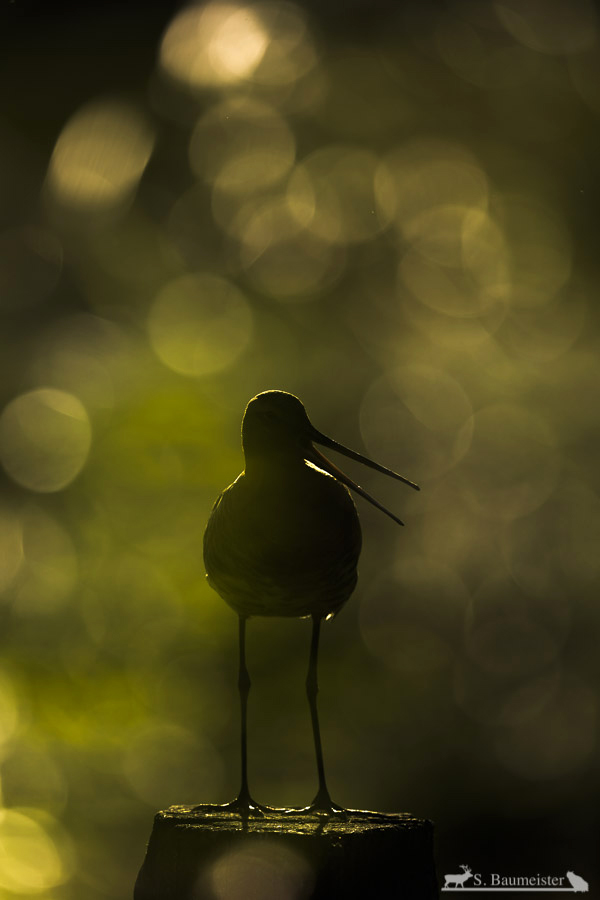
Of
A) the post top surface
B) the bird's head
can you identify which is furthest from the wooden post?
the bird's head

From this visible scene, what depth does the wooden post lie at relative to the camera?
5.23 metres

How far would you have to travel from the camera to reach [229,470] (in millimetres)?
43375

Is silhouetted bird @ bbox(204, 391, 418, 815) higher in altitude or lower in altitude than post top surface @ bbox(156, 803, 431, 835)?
higher

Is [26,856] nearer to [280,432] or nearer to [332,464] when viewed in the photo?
[332,464]

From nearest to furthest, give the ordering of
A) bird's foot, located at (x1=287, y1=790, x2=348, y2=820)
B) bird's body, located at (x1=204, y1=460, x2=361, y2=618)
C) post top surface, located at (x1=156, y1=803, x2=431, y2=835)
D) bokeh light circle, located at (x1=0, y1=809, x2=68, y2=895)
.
→ post top surface, located at (x1=156, y1=803, x2=431, y2=835) < bird's foot, located at (x1=287, y1=790, x2=348, y2=820) < bird's body, located at (x1=204, y1=460, x2=361, y2=618) < bokeh light circle, located at (x1=0, y1=809, x2=68, y2=895)

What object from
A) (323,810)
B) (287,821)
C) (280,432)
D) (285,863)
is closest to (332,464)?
(280,432)

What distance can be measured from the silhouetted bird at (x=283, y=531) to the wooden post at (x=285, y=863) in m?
1.13

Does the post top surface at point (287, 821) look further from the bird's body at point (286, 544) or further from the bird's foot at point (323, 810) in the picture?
the bird's body at point (286, 544)

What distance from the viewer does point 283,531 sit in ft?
22.0

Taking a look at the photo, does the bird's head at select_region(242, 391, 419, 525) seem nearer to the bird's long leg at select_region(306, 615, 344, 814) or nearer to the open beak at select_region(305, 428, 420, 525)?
the open beak at select_region(305, 428, 420, 525)

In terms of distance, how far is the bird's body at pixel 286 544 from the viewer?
6719 mm

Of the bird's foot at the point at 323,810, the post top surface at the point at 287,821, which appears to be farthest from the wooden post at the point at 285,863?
the bird's foot at the point at 323,810

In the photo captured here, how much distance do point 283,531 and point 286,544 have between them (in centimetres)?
8

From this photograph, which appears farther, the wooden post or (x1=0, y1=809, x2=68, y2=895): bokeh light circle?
(x1=0, y1=809, x2=68, y2=895): bokeh light circle
